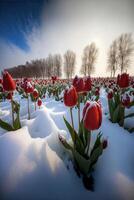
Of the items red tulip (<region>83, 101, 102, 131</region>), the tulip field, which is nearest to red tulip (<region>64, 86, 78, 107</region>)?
the tulip field

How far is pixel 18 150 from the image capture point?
113 centimetres

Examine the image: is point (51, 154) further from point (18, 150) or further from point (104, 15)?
point (104, 15)

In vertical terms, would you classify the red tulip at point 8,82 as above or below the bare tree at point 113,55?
below

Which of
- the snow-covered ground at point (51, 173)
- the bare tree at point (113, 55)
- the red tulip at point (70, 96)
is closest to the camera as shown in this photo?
the snow-covered ground at point (51, 173)

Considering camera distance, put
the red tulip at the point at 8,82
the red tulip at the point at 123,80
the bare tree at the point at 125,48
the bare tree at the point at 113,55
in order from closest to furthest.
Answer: the red tulip at the point at 8,82, the red tulip at the point at 123,80, the bare tree at the point at 125,48, the bare tree at the point at 113,55

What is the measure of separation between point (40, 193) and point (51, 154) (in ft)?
0.88

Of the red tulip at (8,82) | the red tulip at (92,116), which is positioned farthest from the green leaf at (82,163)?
the red tulip at (8,82)

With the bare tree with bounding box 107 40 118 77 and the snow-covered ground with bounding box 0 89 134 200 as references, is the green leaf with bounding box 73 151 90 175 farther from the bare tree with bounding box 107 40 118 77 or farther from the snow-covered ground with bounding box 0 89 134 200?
the bare tree with bounding box 107 40 118 77

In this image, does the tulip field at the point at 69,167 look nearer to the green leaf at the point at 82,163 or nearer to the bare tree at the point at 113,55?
the green leaf at the point at 82,163

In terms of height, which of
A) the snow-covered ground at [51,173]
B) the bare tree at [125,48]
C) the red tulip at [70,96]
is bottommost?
the snow-covered ground at [51,173]

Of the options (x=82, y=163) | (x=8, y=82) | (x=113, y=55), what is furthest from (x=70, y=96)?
(x=113, y=55)

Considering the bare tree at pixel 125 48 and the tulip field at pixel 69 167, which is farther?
the bare tree at pixel 125 48

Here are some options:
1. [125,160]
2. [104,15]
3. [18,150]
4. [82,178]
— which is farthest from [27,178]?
[104,15]

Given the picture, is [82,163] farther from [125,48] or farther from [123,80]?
[125,48]
